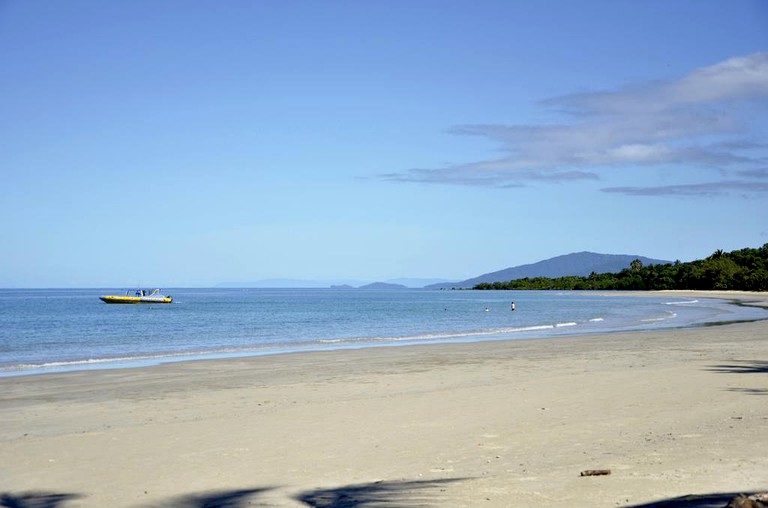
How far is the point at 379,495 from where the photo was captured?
7.28m

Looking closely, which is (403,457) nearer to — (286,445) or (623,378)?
(286,445)

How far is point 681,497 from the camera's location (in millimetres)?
6652

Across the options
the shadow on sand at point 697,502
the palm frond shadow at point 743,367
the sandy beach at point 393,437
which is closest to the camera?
the shadow on sand at point 697,502

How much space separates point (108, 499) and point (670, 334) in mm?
29043

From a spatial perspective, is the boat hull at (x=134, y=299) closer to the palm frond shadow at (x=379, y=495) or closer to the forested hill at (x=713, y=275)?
the forested hill at (x=713, y=275)

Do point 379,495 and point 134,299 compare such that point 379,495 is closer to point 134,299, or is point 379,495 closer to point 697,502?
point 697,502

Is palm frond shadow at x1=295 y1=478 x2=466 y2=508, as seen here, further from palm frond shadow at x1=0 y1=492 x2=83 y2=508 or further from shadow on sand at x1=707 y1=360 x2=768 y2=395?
shadow on sand at x1=707 y1=360 x2=768 y2=395

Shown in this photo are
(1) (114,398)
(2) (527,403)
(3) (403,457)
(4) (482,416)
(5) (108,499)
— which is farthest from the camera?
(1) (114,398)

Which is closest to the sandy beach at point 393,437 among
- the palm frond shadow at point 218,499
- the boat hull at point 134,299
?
the palm frond shadow at point 218,499

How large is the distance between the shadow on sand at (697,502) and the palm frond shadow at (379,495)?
178cm

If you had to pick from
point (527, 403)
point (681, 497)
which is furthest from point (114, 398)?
point (681, 497)

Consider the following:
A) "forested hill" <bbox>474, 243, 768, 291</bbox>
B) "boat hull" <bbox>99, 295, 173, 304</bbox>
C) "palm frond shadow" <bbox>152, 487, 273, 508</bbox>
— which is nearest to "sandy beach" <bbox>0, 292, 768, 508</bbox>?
"palm frond shadow" <bbox>152, 487, 273, 508</bbox>

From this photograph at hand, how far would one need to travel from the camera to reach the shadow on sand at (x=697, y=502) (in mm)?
6234

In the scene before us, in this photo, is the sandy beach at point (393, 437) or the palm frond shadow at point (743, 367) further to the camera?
the palm frond shadow at point (743, 367)
